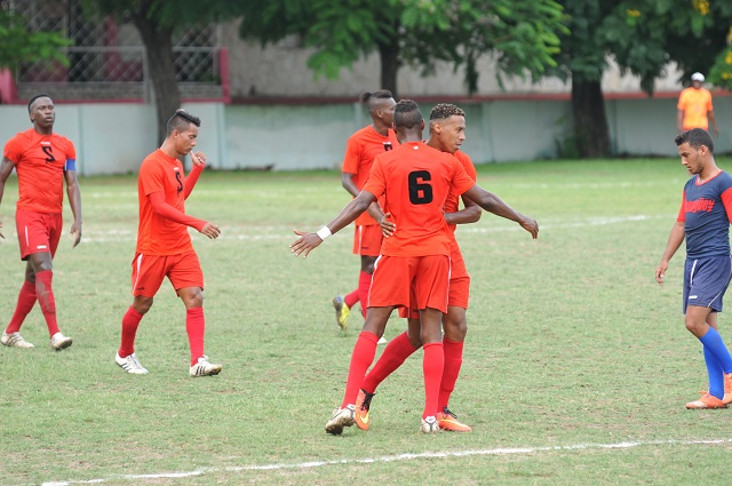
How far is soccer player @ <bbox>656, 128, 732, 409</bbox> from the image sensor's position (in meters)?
7.95

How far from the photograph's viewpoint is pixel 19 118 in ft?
105

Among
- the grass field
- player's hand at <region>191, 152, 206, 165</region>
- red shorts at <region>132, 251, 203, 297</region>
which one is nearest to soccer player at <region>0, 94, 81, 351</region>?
the grass field

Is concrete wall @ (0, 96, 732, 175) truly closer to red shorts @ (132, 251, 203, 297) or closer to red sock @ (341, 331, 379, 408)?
red shorts @ (132, 251, 203, 297)

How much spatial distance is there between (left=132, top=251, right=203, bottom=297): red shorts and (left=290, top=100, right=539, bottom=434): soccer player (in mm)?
2226

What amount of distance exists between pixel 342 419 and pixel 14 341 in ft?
15.0

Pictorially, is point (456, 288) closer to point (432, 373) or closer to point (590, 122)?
point (432, 373)

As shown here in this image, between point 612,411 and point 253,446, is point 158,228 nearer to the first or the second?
point 253,446

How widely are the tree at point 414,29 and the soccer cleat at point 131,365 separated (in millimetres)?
20011

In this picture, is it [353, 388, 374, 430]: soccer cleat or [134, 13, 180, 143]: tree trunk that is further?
[134, 13, 180, 143]: tree trunk

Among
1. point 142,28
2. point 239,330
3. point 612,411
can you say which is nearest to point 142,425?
point 612,411

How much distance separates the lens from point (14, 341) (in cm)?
1061

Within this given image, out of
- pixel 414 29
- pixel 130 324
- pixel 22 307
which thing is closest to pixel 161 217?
pixel 130 324

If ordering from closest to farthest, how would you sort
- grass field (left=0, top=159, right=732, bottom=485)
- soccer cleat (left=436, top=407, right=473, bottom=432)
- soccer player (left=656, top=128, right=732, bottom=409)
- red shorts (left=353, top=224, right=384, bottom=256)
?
grass field (left=0, top=159, right=732, bottom=485) → soccer cleat (left=436, top=407, right=473, bottom=432) → soccer player (left=656, top=128, right=732, bottom=409) → red shorts (left=353, top=224, right=384, bottom=256)

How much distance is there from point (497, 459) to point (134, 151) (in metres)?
28.0
